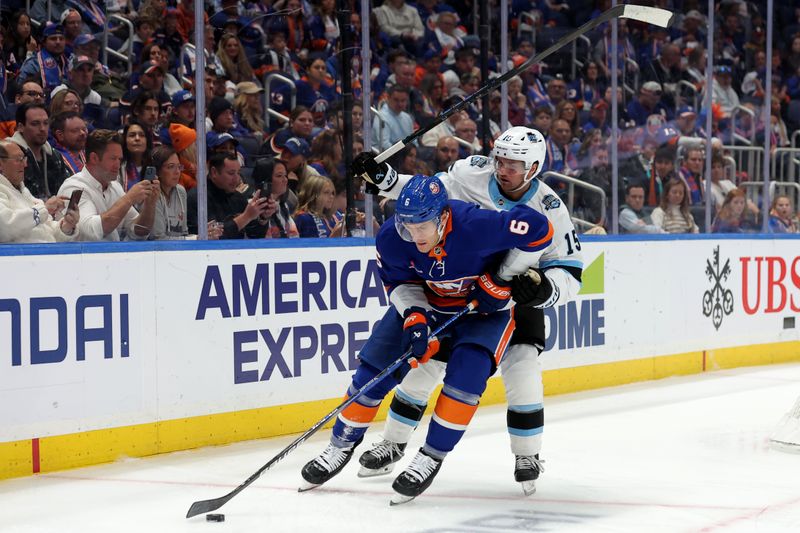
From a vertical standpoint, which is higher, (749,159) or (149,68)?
(149,68)

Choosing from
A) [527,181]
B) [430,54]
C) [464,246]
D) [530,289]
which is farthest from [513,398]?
[430,54]

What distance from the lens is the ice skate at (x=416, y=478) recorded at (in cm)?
377

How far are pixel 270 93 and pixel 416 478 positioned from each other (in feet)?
7.99

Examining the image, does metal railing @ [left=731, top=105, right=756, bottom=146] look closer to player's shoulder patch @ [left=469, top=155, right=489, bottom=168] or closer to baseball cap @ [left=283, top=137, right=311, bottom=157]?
baseball cap @ [left=283, top=137, right=311, bottom=157]

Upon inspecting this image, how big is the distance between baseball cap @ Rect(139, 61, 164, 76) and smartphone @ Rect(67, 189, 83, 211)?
65cm

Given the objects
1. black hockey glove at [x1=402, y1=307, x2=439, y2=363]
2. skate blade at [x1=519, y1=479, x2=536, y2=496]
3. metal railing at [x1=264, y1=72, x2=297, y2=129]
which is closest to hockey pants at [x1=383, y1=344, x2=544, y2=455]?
skate blade at [x1=519, y1=479, x2=536, y2=496]

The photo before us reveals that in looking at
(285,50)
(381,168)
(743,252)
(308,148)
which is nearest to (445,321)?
(381,168)

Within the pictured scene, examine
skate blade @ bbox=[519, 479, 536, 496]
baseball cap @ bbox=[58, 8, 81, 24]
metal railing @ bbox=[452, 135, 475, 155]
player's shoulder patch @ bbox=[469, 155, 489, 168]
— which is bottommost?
skate blade @ bbox=[519, 479, 536, 496]

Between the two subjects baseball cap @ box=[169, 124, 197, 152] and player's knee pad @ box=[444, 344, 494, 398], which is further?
baseball cap @ box=[169, 124, 197, 152]

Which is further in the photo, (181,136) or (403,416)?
(181,136)

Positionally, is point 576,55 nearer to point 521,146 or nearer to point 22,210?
point 521,146

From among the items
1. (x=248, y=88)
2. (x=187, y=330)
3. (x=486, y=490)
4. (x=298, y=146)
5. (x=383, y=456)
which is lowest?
(x=486, y=490)

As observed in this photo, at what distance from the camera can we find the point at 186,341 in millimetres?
4953

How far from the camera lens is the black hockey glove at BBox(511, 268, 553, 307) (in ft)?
12.5
